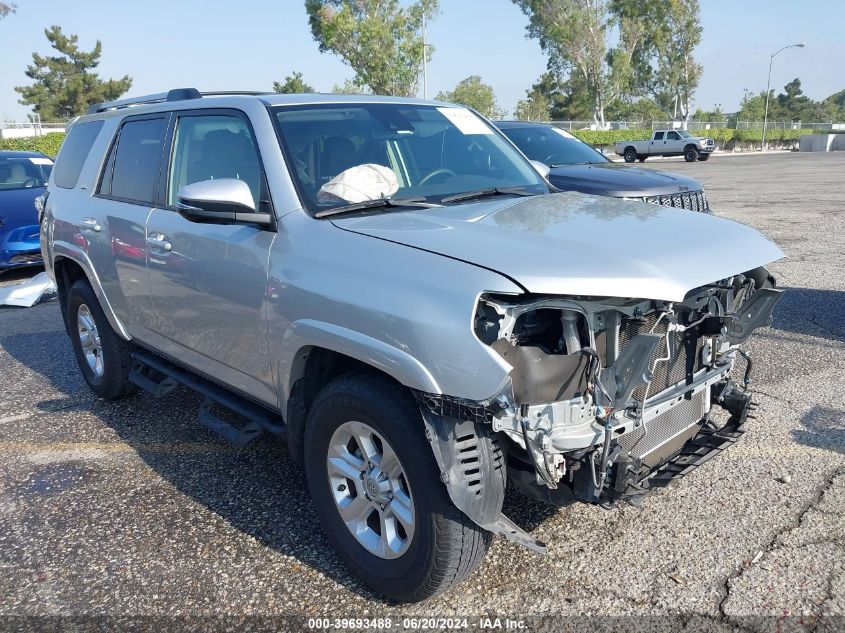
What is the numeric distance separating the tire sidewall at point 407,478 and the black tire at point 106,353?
246 cm

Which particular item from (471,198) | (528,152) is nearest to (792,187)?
(528,152)

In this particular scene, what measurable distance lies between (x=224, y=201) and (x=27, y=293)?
691cm

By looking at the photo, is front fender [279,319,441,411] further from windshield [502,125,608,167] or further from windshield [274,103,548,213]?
windshield [502,125,608,167]

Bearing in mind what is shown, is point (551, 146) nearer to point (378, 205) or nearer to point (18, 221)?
point (378, 205)

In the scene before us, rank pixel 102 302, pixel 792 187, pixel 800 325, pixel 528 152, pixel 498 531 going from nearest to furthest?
pixel 498 531 → pixel 102 302 → pixel 800 325 → pixel 528 152 → pixel 792 187

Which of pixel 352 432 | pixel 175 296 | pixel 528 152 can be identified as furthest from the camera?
pixel 528 152

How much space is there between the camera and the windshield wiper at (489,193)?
11.7 ft

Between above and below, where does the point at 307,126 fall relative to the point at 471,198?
above

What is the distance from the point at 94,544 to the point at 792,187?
894 inches

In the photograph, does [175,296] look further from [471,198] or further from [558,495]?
[558,495]

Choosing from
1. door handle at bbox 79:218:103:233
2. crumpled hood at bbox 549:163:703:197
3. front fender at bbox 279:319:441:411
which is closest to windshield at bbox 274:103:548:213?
front fender at bbox 279:319:441:411

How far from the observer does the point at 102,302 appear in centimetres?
489

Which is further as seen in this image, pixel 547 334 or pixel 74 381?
pixel 74 381

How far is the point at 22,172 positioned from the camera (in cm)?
1075
